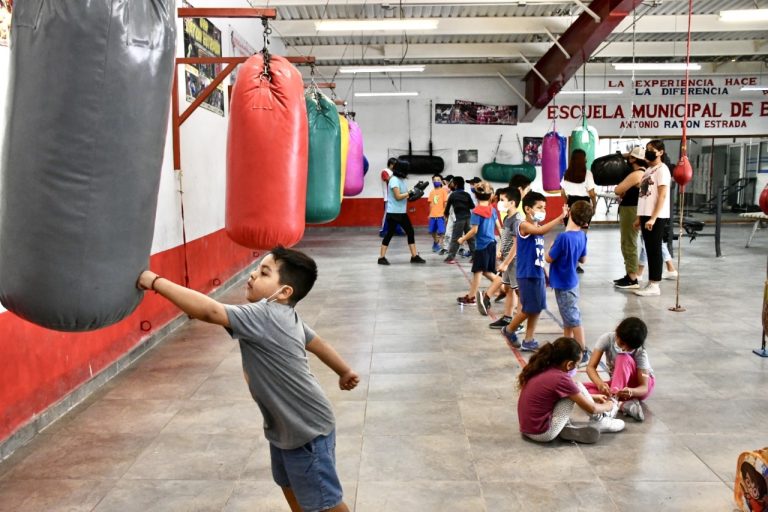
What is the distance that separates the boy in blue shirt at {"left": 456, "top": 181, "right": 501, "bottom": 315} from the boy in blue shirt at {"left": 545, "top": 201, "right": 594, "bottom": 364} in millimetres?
1960

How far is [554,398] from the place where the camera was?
146 inches

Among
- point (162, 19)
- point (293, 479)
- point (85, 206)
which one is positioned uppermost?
point (162, 19)

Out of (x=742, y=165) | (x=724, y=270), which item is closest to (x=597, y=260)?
(x=724, y=270)

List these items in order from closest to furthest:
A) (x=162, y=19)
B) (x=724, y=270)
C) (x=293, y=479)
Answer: (x=162, y=19) → (x=293, y=479) → (x=724, y=270)

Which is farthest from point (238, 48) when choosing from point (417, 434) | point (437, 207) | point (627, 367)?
point (627, 367)

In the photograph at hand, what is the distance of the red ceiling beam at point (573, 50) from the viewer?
9.84 meters

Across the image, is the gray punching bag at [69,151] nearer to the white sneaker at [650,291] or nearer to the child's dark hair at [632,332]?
the child's dark hair at [632,332]

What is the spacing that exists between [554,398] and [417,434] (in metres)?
0.78

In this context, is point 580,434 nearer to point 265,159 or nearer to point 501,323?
point 265,159

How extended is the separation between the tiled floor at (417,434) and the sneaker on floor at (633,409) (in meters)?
0.08

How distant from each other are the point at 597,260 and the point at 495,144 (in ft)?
21.4

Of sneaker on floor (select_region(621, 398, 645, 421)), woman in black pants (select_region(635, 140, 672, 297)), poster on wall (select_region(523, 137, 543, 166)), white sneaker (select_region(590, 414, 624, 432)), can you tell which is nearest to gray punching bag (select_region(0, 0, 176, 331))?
white sneaker (select_region(590, 414, 624, 432))

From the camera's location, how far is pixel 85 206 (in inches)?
78.6

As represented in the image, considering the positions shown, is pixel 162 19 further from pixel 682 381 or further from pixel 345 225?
pixel 345 225
